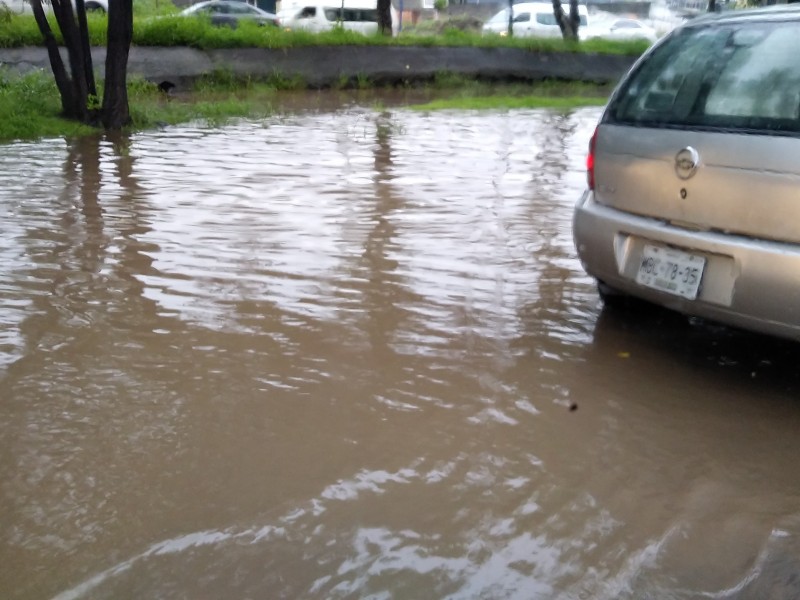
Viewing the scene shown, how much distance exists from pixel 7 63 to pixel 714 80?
53.4 ft

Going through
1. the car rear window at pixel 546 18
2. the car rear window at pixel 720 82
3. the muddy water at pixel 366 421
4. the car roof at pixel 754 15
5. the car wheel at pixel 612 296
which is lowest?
the muddy water at pixel 366 421

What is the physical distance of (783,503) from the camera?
10.4 ft

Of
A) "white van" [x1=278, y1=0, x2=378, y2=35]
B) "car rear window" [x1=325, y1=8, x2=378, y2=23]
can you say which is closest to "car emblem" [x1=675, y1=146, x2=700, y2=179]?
"white van" [x1=278, y1=0, x2=378, y2=35]

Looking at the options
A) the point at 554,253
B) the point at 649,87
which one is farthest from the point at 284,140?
the point at 649,87

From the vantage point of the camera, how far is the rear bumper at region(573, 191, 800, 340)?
12.2 feet

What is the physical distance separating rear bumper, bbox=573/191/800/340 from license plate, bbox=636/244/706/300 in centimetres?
3

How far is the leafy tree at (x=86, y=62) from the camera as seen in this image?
11969mm

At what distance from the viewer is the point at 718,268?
3.94 meters

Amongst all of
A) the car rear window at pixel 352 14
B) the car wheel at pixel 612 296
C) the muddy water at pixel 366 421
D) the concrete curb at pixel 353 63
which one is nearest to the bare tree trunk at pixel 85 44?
the concrete curb at pixel 353 63

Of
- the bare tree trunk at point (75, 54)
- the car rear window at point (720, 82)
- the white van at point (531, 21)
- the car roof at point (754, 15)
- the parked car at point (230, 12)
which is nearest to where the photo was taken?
the car rear window at point (720, 82)

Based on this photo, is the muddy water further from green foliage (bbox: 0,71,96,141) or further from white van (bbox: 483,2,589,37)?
white van (bbox: 483,2,589,37)

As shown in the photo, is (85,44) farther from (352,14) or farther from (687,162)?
(352,14)

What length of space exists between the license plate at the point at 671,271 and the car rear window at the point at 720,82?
1.89 feet

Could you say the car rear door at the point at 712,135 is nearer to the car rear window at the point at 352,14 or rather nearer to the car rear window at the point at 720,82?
the car rear window at the point at 720,82
